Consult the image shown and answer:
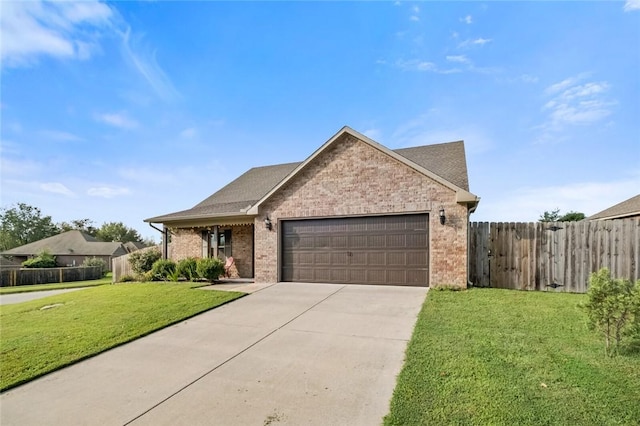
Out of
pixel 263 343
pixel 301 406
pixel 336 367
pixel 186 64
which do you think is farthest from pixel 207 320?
pixel 186 64

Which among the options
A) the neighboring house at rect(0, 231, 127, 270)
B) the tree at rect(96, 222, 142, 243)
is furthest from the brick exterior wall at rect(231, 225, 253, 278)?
the tree at rect(96, 222, 142, 243)

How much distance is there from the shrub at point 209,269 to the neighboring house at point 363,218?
1.58 meters

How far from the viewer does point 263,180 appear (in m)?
16.7

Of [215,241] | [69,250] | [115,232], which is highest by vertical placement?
[215,241]

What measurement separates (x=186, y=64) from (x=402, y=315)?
11.0m

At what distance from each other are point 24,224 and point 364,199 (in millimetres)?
68485

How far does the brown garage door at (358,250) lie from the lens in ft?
32.1

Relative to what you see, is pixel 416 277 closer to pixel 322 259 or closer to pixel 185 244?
pixel 322 259

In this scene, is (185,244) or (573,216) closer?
(185,244)

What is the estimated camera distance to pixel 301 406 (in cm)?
340

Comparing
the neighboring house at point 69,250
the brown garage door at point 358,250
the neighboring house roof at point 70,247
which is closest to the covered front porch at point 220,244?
the brown garage door at point 358,250

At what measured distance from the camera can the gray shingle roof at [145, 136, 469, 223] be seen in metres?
12.0

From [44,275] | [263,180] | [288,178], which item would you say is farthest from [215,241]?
[44,275]

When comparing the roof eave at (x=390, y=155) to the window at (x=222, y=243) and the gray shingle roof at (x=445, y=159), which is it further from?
the window at (x=222, y=243)
